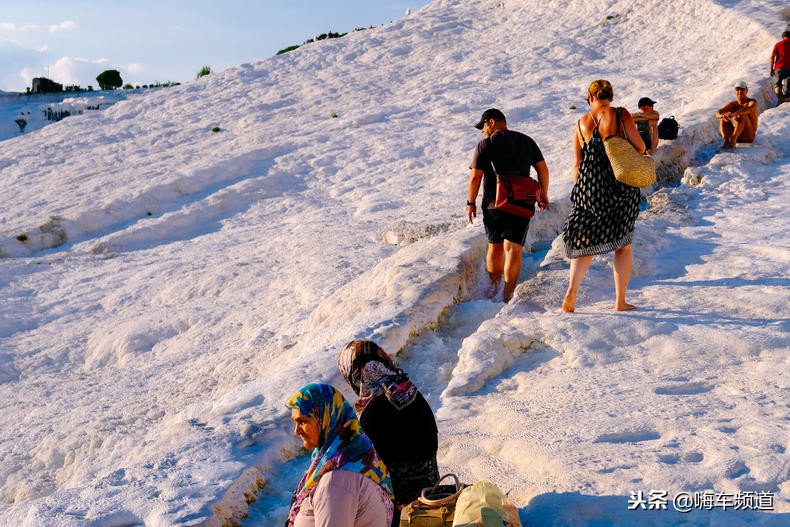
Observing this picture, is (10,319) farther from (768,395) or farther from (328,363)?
(768,395)

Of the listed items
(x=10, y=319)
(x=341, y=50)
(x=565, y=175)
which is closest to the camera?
(x=10, y=319)

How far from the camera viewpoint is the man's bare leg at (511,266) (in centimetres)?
602

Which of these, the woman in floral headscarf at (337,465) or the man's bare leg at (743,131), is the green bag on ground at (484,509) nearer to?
the woman in floral headscarf at (337,465)

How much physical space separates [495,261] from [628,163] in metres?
1.69

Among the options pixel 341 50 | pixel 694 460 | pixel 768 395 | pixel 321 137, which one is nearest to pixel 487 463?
pixel 694 460

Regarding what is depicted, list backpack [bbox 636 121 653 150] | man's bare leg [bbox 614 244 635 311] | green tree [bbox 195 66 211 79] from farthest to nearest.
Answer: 1. green tree [bbox 195 66 211 79]
2. backpack [bbox 636 121 653 150]
3. man's bare leg [bbox 614 244 635 311]

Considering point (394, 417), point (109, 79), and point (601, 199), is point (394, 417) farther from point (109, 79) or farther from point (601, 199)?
point (109, 79)

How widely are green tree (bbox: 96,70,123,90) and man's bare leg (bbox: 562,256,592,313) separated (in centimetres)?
2004

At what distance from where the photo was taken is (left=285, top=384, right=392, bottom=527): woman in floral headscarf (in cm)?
300

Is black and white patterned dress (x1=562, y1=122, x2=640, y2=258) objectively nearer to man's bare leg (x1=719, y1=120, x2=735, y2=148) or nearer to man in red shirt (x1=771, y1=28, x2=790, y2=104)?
man's bare leg (x1=719, y1=120, x2=735, y2=148)

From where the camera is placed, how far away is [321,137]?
13.0 metres

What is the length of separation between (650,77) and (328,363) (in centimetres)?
961

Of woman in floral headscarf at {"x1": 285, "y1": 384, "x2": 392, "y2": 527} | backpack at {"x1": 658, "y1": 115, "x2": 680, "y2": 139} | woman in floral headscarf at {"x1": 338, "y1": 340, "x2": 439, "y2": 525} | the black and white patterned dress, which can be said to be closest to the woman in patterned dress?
the black and white patterned dress

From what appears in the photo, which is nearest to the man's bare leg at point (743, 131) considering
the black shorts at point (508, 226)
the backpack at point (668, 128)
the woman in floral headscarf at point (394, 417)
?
the backpack at point (668, 128)
